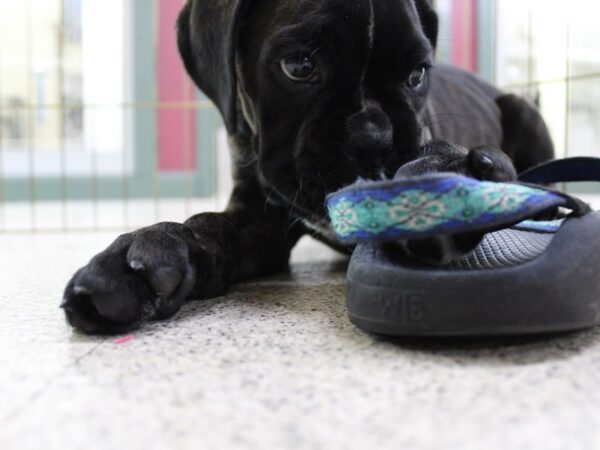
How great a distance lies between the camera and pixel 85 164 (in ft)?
14.0

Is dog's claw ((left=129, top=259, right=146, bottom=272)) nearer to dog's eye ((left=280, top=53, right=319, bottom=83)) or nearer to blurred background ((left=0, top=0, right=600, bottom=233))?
dog's eye ((left=280, top=53, right=319, bottom=83))

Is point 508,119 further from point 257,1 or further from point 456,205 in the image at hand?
point 456,205

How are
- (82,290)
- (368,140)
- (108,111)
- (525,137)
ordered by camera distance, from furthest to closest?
(108,111) < (525,137) < (368,140) < (82,290)

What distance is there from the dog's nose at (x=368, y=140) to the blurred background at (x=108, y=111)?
258cm

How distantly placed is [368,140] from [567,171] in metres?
0.39

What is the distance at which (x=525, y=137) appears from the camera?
222 cm

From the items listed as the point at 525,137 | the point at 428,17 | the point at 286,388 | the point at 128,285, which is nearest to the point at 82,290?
the point at 128,285

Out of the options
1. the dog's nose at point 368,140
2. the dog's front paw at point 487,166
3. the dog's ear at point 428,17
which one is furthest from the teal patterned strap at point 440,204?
the dog's ear at point 428,17

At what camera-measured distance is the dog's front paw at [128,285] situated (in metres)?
0.91

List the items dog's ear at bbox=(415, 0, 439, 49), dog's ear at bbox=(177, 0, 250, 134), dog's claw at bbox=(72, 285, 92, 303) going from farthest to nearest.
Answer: dog's ear at bbox=(415, 0, 439, 49)
dog's ear at bbox=(177, 0, 250, 134)
dog's claw at bbox=(72, 285, 92, 303)

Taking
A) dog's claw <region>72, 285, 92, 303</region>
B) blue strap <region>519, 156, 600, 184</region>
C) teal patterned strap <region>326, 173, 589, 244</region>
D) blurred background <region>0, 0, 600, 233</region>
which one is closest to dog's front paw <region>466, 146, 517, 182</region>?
teal patterned strap <region>326, 173, 589, 244</region>

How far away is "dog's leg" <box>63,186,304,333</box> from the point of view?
92 cm

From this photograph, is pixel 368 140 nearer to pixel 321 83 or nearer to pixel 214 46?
pixel 321 83

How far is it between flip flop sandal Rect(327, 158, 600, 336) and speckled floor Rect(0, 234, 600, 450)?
0.04 m
